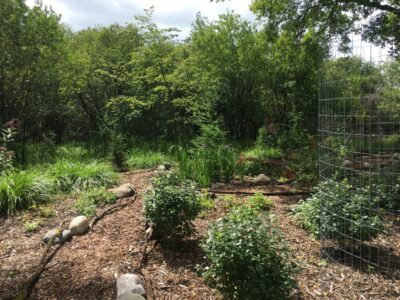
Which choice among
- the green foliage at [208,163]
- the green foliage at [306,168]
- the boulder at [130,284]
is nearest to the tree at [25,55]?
the green foliage at [208,163]

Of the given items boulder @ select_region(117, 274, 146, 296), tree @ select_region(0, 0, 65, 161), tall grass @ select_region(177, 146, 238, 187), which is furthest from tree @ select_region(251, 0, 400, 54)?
boulder @ select_region(117, 274, 146, 296)

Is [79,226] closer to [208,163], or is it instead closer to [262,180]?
[208,163]

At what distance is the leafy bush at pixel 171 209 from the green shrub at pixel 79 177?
8.74 ft

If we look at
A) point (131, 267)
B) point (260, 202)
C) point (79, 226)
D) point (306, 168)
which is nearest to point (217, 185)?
point (260, 202)

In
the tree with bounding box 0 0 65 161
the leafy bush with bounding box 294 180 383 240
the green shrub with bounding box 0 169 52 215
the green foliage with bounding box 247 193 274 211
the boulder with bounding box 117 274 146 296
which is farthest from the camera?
the tree with bounding box 0 0 65 161

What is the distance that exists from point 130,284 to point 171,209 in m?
0.81

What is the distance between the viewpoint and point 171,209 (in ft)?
11.0

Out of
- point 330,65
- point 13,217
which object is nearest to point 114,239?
point 13,217

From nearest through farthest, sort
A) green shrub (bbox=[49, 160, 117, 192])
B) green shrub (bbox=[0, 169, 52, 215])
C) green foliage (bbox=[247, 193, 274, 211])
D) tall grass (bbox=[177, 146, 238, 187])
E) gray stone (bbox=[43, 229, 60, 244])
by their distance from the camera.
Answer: gray stone (bbox=[43, 229, 60, 244]) < green foliage (bbox=[247, 193, 274, 211]) < green shrub (bbox=[0, 169, 52, 215]) < green shrub (bbox=[49, 160, 117, 192]) < tall grass (bbox=[177, 146, 238, 187])

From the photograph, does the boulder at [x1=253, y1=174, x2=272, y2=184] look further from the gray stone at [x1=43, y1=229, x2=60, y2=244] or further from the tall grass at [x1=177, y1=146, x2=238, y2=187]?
the gray stone at [x1=43, y1=229, x2=60, y2=244]

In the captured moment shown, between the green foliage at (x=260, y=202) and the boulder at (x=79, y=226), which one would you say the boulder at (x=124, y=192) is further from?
the green foliage at (x=260, y=202)

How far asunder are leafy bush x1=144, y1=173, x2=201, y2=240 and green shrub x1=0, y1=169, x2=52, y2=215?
230 centimetres

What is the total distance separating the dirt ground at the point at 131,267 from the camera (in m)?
2.79

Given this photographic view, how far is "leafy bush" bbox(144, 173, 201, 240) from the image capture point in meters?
3.37
